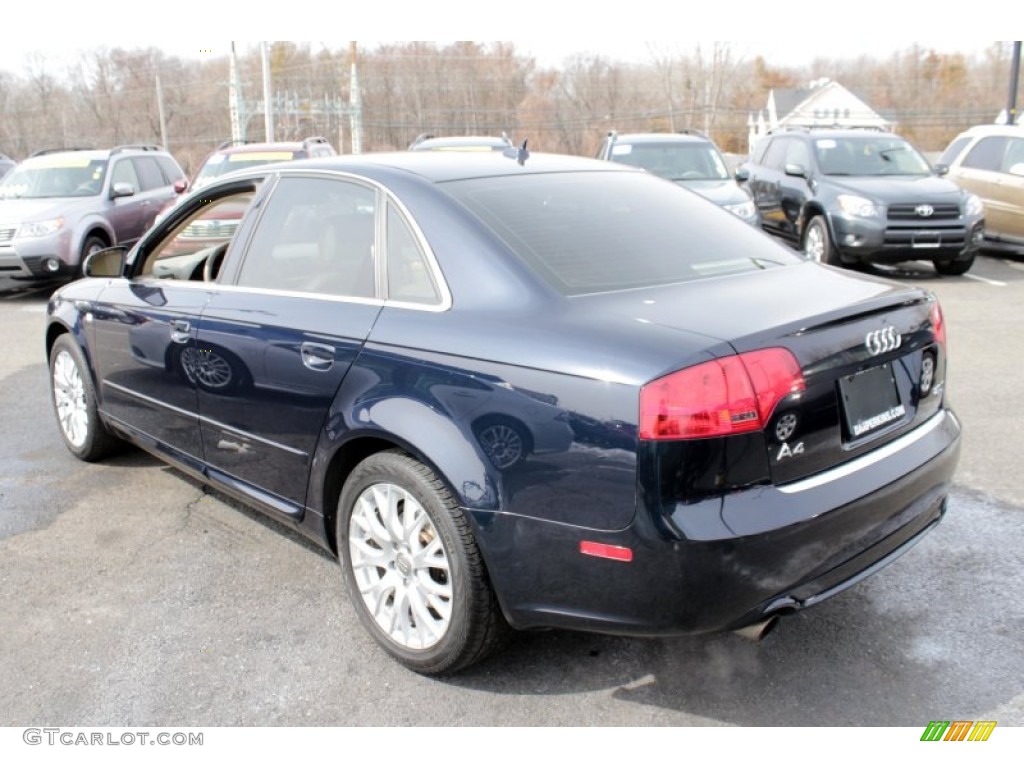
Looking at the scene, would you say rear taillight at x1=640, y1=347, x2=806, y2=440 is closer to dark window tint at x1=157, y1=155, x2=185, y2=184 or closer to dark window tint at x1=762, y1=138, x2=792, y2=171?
dark window tint at x1=762, y1=138, x2=792, y2=171

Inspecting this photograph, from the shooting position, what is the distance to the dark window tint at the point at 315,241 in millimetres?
3367

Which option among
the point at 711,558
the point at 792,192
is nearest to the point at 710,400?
the point at 711,558

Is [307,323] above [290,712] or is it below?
above

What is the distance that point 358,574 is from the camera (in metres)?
3.24

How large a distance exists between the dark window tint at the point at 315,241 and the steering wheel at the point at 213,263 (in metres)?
0.33

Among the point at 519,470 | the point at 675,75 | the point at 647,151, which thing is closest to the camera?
the point at 519,470

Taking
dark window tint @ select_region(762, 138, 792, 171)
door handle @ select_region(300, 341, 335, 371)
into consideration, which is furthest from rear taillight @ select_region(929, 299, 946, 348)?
dark window tint @ select_region(762, 138, 792, 171)

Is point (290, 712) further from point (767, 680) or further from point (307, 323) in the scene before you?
point (767, 680)

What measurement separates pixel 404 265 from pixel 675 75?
5872 cm

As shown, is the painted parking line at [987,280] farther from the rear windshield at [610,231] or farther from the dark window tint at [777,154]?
the rear windshield at [610,231]

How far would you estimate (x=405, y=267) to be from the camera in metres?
3.14

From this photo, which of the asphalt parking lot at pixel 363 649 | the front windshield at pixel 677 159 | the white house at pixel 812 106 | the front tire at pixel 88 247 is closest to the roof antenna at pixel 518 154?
the asphalt parking lot at pixel 363 649

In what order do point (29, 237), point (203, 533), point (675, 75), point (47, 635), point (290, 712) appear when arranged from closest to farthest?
point (290, 712) < point (47, 635) < point (203, 533) < point (29, 237) < point (675, 75)

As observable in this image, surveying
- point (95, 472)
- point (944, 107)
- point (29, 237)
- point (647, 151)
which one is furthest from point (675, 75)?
point (95, 472)
